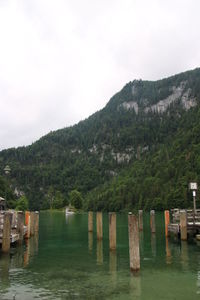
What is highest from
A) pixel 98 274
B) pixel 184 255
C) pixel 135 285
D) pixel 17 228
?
pixel 17 228

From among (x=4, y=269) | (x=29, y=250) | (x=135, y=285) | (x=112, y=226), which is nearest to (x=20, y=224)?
(x=29, y=250)

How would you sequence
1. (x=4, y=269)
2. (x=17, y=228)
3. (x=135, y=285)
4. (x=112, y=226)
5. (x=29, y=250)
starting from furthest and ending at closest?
1. (x=17, y=228)
2. (x=29, y=250)
3. (x=112, y=226)
4. (x=4, y=269)
5. (x=135, y=285)

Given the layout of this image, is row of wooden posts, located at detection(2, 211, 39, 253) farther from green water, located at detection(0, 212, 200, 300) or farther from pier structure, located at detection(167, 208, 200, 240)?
pier structure, located at detection(167, 208, 200, 240)

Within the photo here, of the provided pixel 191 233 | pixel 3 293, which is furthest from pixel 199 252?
pixel 3 293

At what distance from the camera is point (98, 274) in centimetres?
1820

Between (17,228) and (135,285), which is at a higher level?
(17,228)

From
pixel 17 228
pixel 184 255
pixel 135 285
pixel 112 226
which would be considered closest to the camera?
pixel 135 285

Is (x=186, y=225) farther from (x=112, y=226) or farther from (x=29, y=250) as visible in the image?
(x=29, y=250)

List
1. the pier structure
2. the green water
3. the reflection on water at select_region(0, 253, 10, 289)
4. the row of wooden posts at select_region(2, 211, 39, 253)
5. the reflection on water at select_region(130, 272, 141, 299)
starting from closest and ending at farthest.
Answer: the reflection on water at select_region(130, 272, 141, 299) → the green water → the reflection on water at select_region(0, 253, 10, 289) → the row of wooden posts at select_region(2, 211, 39, 253) → the pier structure

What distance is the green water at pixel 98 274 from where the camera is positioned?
14.5 metres

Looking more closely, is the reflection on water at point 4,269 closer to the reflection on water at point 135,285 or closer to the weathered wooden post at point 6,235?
the weathered wooden post at point 6,235

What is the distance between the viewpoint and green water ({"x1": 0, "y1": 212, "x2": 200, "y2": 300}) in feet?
47.5

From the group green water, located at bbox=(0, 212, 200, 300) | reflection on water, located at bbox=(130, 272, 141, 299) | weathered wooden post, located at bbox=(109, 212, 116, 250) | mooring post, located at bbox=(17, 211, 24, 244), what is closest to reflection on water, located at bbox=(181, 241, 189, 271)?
green water, located at bbox=(0, 212, 200, 300)

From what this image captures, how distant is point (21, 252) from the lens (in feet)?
88.4
